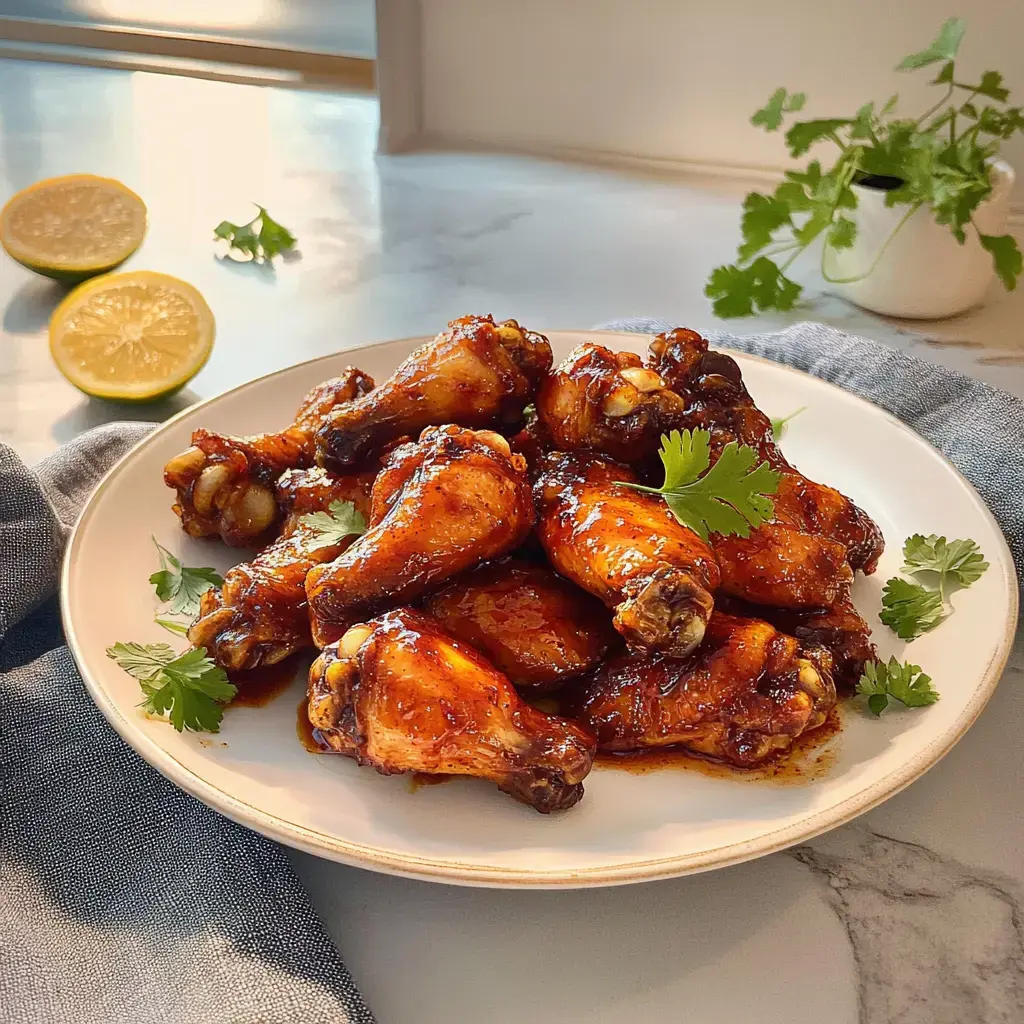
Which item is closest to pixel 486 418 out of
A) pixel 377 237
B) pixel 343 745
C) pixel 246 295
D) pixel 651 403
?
pixel 651 403

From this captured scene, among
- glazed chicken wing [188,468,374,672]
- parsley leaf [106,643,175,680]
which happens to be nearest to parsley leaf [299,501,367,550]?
glazed chicken wing [188,468,374,672]

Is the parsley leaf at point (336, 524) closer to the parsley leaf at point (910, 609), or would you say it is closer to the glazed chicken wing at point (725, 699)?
the glazed chicken wing at point (725, 699)

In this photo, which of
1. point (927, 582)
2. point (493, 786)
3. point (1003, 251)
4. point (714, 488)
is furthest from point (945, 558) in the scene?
point (1003, 251)

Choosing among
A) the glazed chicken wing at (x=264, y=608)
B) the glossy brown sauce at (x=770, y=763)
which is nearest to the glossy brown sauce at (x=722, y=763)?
the glossy brown sauce at (x=770, y=763)

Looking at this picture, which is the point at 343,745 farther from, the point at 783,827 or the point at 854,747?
the point at 854,747

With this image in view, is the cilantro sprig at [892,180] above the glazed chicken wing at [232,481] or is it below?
above

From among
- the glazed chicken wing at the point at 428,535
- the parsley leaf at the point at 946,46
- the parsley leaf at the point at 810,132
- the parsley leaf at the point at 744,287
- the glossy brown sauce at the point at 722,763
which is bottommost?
the parsley leaf at the point at 744,287
